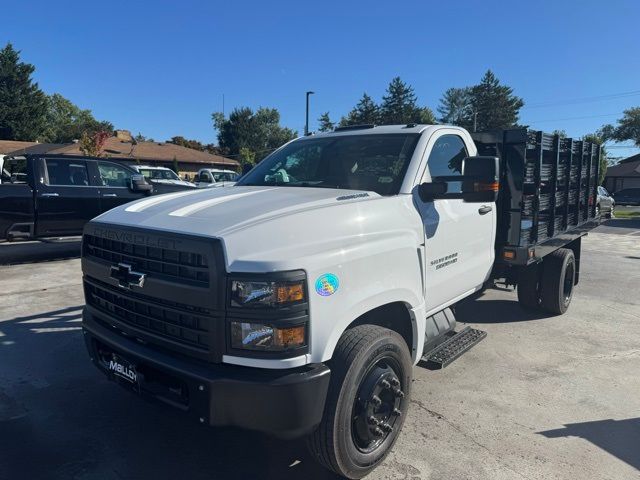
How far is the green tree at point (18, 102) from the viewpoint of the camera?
165ft

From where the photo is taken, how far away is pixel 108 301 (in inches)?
121

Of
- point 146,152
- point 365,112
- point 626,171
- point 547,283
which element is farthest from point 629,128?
point 547,283

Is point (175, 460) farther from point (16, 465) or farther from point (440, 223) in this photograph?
point (440, 223)

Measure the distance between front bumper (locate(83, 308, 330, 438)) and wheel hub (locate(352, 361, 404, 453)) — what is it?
1.19ft

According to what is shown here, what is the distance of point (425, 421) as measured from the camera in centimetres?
363

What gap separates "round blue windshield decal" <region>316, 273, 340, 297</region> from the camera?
2445 mm

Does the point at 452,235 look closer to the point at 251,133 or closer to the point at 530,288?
the point at 530,288

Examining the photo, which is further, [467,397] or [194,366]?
[467,397]

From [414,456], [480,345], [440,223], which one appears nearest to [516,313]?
[480,345]

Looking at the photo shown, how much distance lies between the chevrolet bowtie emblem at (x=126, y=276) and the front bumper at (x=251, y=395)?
0.45 m

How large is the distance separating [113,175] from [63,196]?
1.16 metres

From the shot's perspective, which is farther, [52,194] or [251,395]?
[52,194]

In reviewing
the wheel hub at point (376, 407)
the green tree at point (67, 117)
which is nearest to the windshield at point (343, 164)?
the wheel hub at point (376, 407)

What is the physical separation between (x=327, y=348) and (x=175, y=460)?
1.38m
